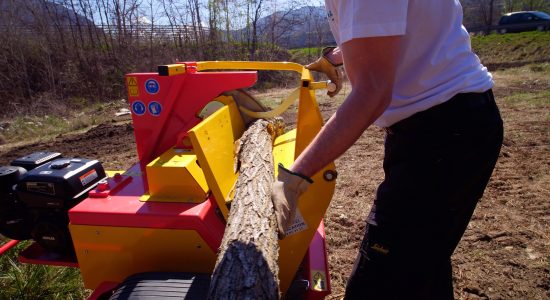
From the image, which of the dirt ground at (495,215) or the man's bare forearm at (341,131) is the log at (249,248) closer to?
the man's bare forearm at (341,131)

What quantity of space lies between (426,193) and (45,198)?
2.15 meters

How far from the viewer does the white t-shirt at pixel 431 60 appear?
4.30ft

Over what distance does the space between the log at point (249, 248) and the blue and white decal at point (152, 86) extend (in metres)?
0.91

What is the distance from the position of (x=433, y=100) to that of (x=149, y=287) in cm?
150

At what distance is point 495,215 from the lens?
11.7 feet

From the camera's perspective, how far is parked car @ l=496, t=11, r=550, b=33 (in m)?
22.4

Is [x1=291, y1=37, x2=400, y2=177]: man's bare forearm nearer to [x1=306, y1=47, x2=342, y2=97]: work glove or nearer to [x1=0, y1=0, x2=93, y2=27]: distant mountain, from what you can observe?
[x1=306, y1=47, x2=342, y2=97]: work glove

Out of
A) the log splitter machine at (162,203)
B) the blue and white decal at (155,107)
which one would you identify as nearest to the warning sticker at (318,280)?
the log splitter machine at (162,203)

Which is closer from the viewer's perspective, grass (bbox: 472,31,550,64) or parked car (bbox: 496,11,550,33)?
grass (bbox: 472,31,550,64)

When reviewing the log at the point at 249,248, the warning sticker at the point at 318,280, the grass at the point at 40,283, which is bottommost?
the grass at the point at 40,283

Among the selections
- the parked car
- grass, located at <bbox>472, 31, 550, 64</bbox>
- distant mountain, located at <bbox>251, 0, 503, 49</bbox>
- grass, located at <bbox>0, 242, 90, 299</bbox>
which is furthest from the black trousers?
the parked car

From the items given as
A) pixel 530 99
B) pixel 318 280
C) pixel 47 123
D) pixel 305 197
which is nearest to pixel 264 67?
pixel 305 197

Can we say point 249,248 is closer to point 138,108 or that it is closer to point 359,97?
point 359,97

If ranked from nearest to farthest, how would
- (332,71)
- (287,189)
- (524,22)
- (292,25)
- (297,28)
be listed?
(287,189) < (332,71) < (292,25) < (297,28) < (524,22)
